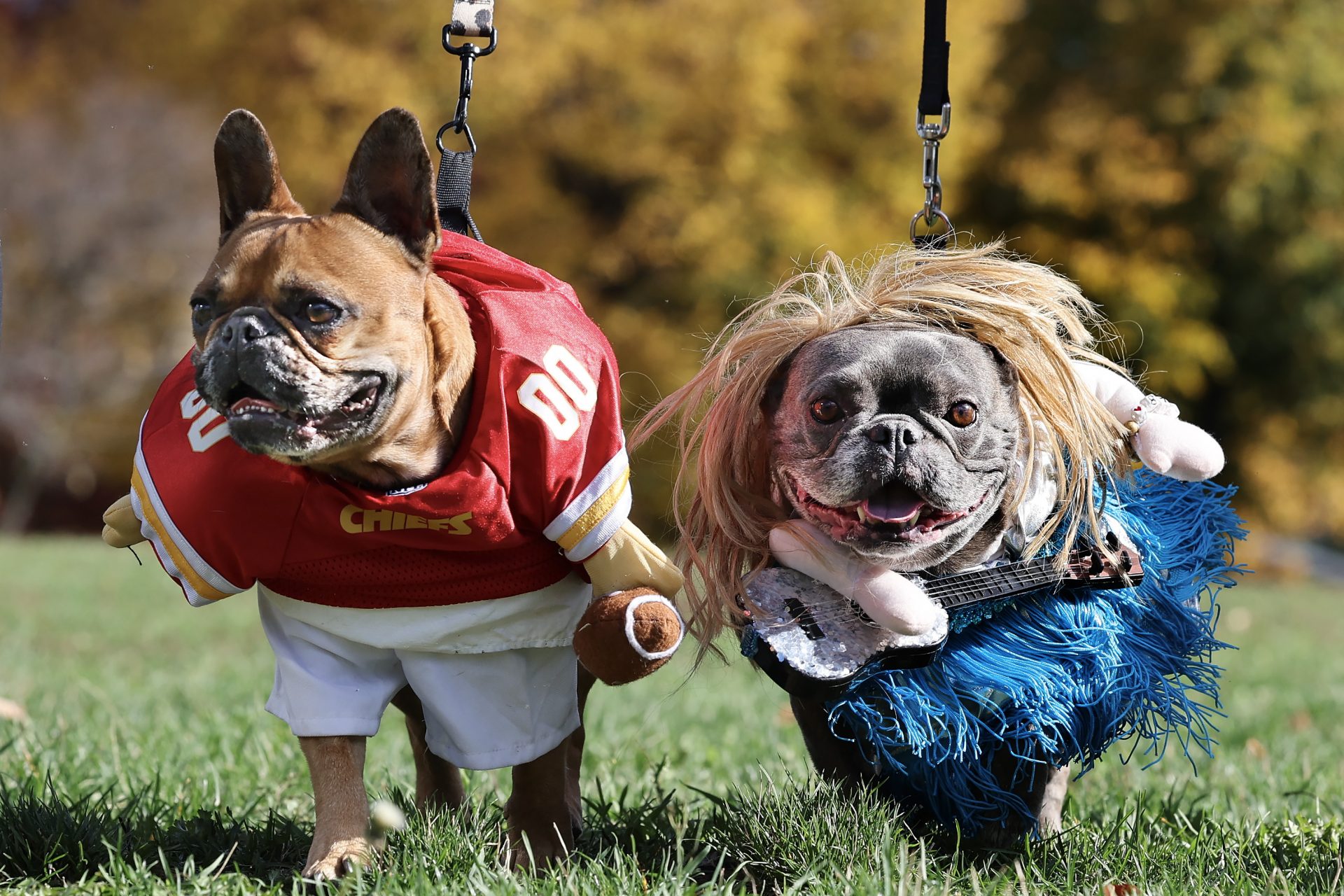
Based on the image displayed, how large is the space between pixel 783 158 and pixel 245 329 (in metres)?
12.4

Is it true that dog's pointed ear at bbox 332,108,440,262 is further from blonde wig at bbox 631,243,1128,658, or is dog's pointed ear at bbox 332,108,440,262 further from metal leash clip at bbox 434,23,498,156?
blonde wig at bbox 631,243,1128,658

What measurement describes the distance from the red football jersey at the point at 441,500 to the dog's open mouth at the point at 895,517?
415mm

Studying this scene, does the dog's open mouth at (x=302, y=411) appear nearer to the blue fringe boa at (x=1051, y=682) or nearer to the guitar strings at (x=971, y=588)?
the guitar strings at (x=971, y=588)

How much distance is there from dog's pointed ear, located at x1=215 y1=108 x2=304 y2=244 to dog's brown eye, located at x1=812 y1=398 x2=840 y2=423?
102 centimetres

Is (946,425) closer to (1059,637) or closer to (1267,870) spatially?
(1059,637)

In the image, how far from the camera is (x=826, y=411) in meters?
2.39

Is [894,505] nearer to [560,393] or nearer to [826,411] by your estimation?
[826,411]

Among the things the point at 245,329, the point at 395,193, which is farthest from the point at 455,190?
the point at 245,329

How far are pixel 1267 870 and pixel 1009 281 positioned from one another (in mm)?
1243

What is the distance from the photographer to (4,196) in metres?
15.6

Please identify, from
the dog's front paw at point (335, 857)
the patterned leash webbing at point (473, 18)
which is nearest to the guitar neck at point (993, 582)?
the dog's front paw at point (335, 857)

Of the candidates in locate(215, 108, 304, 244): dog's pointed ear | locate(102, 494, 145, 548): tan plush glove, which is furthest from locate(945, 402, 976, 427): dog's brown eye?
locate(102, 494, 145, 548): tan plush glove

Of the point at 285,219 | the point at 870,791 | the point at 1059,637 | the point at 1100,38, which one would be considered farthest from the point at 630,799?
the point at 1100,38

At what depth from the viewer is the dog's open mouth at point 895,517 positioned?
2328 mm
